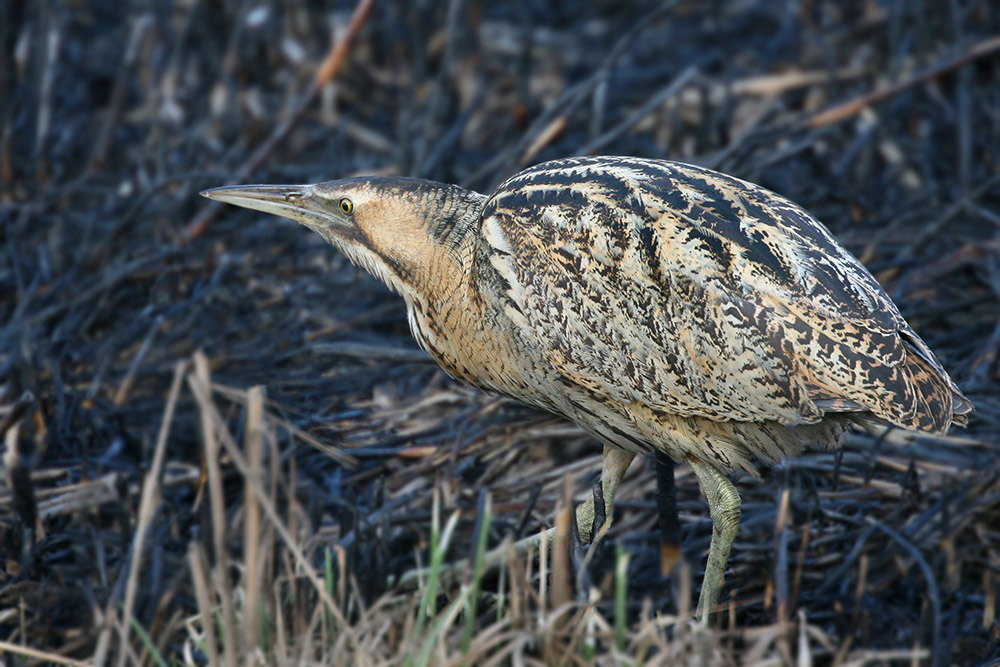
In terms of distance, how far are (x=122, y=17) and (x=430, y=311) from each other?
→ 356 cm

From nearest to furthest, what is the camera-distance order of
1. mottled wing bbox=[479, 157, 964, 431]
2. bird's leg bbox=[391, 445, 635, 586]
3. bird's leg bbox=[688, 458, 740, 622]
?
mottled wing bbox=[479, 157, 964, 431] → bird's leg bbox=[688, 458, 740, 622] → bird's leg bbox=[391, 445, 635, 586]

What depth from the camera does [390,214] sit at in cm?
303

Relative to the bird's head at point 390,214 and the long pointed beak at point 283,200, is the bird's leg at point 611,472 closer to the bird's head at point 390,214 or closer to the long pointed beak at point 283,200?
the bird's head at point 390,214

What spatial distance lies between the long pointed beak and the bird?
0.05 meters

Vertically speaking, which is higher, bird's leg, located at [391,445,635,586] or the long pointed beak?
the long pointed beak

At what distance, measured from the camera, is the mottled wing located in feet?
8.48

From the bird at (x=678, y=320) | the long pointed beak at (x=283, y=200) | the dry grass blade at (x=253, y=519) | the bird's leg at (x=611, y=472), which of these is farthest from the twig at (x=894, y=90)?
the dry grass blade at (x=253, y=519)

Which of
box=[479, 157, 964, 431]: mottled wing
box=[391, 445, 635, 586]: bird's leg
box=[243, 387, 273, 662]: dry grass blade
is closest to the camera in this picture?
box=[243, 387, 273, 662]: dry grass blade

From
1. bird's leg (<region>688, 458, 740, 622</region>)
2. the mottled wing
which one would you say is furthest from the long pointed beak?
bird's leg (<region>688, 458, 740, 622</region>)

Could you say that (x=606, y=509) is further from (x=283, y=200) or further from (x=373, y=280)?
(x=373, y=280)

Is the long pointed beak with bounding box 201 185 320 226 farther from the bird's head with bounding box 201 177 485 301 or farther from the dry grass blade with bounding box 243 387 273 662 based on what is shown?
the dry grass blade with bounding box 243 387 273 662

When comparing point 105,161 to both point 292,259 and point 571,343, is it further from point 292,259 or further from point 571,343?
point 571,343

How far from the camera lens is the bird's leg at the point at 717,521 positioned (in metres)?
2.81

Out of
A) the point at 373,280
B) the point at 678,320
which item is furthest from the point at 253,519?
the point at 373,280
